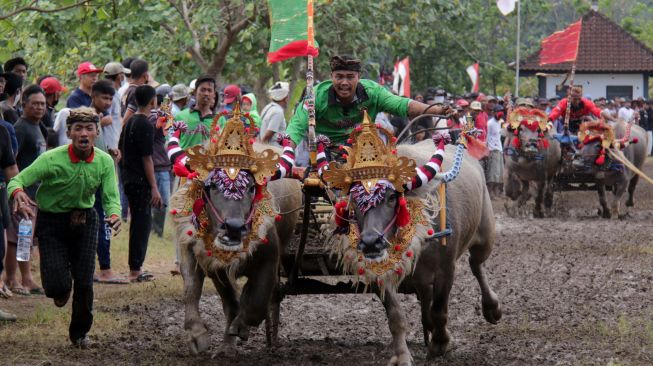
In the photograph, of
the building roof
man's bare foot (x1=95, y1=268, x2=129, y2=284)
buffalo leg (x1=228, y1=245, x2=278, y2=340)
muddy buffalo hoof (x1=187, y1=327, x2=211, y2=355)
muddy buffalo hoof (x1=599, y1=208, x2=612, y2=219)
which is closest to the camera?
muddy buffalo hoof (x1=187, y1=327, x2=211, y2=355)

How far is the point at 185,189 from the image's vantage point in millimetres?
9000

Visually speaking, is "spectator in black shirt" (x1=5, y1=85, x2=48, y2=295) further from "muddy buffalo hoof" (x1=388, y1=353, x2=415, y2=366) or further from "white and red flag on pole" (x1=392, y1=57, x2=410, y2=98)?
"white and red flag on pole" (x1=392, y1=57, x2=410, y2=98)

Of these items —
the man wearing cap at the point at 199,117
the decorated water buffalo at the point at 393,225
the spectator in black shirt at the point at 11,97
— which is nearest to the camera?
the decorated water buffalo at the point at 393,225

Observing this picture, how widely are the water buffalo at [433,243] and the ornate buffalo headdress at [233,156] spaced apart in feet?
2.52

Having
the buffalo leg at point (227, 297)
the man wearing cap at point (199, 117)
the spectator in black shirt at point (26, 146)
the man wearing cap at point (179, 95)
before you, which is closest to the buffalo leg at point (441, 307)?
the buffalo leg at point (227, 297)

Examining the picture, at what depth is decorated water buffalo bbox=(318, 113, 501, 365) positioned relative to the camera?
8266 mm

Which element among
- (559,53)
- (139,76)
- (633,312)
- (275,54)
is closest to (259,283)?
(275,54)

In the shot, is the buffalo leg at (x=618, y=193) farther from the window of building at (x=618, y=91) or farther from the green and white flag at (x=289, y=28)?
the window of building at (x=618, y=91)

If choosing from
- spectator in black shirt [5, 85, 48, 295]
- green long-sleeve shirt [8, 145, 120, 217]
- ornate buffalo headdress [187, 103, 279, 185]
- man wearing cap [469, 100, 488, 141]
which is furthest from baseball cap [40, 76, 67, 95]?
man wearing cap [469, 100, 488, 141]

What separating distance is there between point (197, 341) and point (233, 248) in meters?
0.86

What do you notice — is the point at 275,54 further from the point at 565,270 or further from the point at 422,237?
the point at 565,270

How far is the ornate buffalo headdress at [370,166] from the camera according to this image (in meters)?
8.33

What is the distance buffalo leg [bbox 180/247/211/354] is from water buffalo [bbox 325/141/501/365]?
1.20 m

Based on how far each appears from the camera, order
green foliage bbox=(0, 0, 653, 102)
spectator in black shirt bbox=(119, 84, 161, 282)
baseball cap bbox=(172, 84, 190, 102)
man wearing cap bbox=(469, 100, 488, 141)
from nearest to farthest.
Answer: spectator in black shirt bbox=(119, 84, 161, 282)
baseball cap bbox=(172, 84, 190, 102)
green foliage bbox=(0, 0, 653, 102)
man wearing cap bbox=(469, 100, 488, 141)
